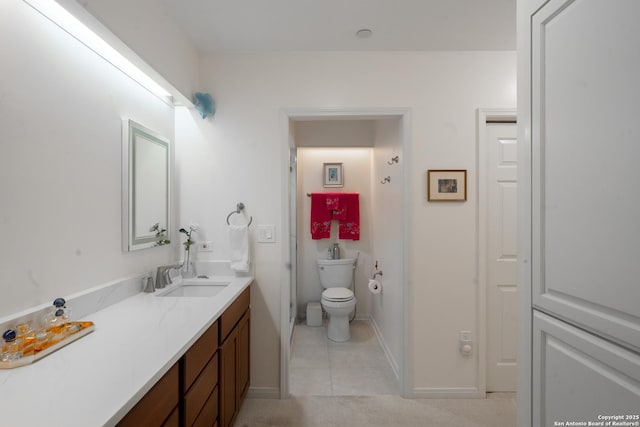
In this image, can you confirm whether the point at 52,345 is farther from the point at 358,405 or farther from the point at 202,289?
the point at 358,405

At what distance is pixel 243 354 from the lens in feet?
6.01

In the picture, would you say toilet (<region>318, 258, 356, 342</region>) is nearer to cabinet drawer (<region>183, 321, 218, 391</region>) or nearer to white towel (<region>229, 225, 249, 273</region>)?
white towel (<region>229, 225, 249, 273</region>)

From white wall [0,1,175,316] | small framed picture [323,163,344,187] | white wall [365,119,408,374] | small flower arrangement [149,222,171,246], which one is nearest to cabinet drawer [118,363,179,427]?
white wall [0,1,175,316]

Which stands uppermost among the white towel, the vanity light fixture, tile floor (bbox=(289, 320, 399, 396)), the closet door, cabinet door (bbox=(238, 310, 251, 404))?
the vanity light fixture

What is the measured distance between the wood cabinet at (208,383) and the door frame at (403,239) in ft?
0.88

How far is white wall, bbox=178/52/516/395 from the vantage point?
6.55 feet

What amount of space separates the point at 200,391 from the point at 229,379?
407 mm

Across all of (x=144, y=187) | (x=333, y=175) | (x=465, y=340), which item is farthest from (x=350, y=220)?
(x=144, y=187)

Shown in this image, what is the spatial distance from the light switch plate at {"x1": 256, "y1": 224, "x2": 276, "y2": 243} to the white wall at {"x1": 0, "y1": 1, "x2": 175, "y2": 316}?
2.72 feet

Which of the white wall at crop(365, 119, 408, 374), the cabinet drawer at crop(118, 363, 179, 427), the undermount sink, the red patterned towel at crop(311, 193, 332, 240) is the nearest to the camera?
the cabinet drawer at crop(118, 363, 179, 427)

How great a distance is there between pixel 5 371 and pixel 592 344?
1719mm

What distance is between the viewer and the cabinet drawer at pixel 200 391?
3.52 feet

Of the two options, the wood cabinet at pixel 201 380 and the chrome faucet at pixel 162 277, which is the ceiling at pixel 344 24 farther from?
the wood cabinet at pixel 201 380

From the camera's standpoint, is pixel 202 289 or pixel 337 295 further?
pixel 337 295
